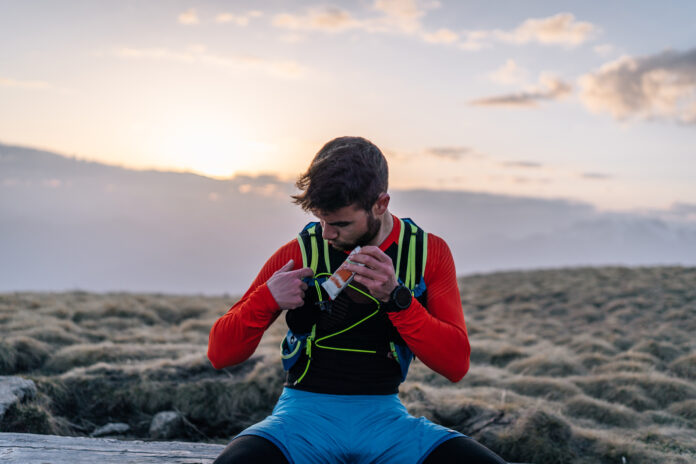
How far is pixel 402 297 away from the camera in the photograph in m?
3.26

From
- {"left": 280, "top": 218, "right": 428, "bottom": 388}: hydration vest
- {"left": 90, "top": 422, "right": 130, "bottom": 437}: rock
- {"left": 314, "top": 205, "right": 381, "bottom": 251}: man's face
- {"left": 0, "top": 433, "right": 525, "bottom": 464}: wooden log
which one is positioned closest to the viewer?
{"left": 314, "top": 205, "right": 381, "bottom": 251}: man's face

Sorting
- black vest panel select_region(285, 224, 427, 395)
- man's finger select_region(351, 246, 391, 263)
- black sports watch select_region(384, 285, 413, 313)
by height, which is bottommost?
black vest panel select_region(285, 224, 427, 395)

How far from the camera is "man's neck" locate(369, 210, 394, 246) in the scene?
12.2 ft

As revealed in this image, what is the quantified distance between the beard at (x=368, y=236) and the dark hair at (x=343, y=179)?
10 cm

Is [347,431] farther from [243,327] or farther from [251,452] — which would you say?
[243,327]

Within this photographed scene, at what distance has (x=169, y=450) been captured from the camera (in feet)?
14.8

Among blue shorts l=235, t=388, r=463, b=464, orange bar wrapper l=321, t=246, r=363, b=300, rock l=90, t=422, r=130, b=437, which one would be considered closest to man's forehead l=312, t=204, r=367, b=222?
orange bar wrapper l=321, t=246, r=363, b=300

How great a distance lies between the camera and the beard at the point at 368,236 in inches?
139

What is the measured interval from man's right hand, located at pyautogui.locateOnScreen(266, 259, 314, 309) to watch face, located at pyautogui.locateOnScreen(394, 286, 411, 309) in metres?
0.57

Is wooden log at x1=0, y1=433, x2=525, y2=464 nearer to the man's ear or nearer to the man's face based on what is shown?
the man's face

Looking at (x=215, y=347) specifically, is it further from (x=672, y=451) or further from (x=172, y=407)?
(x=672, y=451)

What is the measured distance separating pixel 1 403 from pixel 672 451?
300 inches

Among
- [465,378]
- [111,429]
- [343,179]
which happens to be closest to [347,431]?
[343,179]

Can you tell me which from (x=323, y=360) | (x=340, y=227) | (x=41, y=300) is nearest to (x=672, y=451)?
(x=323, y=360)
